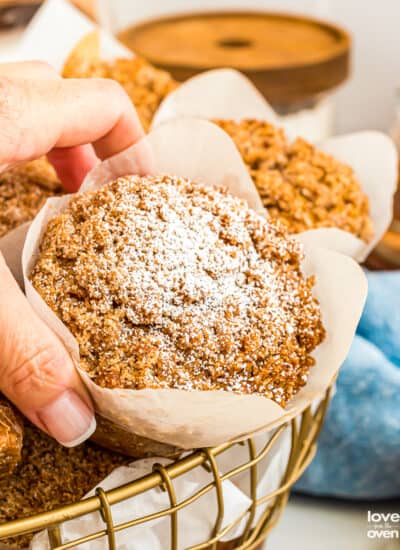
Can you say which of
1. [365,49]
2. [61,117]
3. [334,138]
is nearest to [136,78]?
[334,138]

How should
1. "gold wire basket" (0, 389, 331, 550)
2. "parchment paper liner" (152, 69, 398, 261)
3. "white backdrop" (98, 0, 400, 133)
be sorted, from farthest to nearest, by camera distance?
"white backdrop" (98, 0, 400, 133) → "parchment paper liner" (152, 69, 398, 261) → "gold wire basket" (0, 389, 331, 550)

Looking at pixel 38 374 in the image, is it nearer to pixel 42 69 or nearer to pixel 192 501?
pixel 192 501

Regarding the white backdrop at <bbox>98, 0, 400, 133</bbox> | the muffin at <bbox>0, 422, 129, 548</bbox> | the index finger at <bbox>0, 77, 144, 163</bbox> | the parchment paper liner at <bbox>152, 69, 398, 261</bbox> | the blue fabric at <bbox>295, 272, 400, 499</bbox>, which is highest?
the index finger at <bbox>0, 77, 144, 163</bbox>

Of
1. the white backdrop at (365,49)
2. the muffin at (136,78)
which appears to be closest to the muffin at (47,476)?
the muffin at (136,78)

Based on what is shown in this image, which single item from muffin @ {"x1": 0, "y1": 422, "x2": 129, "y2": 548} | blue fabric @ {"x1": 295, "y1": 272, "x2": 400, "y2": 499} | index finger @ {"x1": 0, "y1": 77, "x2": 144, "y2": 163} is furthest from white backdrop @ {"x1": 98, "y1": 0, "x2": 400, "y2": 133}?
muffin @ {"x1": 0, "y1": 422, "x2": 129, "y2": 548}

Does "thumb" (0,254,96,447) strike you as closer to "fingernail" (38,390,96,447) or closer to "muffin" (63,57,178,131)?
"fingernail" (38,390,96,447)

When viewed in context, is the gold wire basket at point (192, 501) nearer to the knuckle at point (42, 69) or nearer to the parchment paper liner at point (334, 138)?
the parchment paper liner at point (334, 138)
